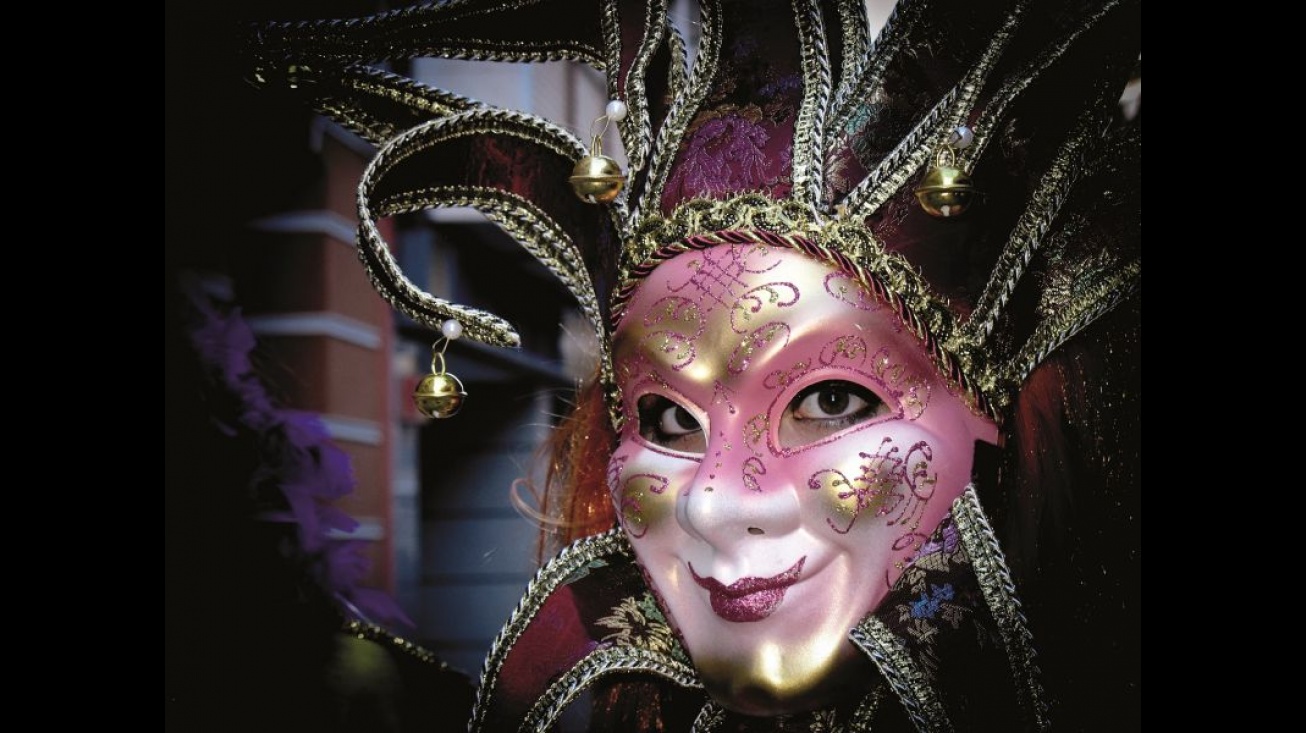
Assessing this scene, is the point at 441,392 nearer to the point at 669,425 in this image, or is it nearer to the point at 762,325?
the point at 669,425

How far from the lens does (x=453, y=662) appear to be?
80.1 inches

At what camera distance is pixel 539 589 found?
1.64 m

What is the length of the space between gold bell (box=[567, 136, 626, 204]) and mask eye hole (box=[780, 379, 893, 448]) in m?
0.36

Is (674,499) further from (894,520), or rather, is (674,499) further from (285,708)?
(285,708)

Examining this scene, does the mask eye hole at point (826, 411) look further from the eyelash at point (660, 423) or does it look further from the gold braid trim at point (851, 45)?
the gold braid trim at point (851, 45)

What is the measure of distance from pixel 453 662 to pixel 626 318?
868 millimetres

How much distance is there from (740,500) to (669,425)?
0.19 m

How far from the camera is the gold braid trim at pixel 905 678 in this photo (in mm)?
1363

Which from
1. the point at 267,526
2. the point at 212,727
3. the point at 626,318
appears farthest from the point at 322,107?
the point at 212,727

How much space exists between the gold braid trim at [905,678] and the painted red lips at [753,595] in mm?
106

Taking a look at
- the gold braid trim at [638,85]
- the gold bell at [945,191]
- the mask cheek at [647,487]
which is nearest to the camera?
the gold bell at [945,191]

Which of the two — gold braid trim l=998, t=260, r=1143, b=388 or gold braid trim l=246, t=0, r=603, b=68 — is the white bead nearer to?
gold braid trim l=998, t=260, r=1143, b=388

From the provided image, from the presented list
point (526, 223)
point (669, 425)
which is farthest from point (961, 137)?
point (526, 223)

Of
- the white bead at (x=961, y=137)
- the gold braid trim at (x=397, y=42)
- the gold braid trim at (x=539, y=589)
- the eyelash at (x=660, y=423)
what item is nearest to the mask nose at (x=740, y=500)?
the eyelash at (x=660, y=423)
